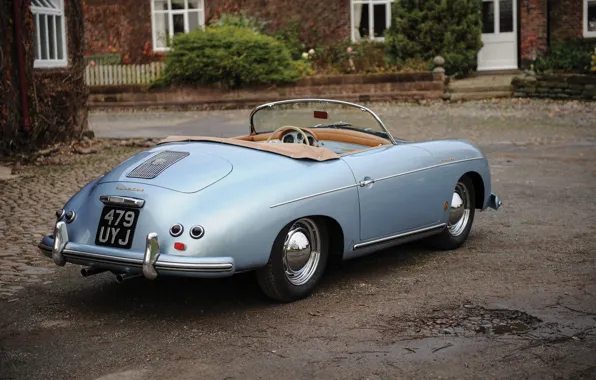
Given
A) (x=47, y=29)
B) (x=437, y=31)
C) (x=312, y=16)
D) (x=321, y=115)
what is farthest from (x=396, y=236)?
(x=312, y=16)

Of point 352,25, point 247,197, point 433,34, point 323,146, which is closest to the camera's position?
point 247,197

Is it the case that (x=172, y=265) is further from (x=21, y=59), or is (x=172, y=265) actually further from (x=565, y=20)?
(x=565, y=20)

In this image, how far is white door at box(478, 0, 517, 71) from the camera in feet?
91.0

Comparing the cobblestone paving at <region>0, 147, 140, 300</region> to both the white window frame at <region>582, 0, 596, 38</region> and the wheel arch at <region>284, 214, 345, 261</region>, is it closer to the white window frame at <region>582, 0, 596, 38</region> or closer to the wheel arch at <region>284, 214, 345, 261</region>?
the wheel arch at <region>284, 214, 345, 261</region>

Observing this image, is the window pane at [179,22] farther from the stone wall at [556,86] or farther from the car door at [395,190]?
the car door at [395,190]

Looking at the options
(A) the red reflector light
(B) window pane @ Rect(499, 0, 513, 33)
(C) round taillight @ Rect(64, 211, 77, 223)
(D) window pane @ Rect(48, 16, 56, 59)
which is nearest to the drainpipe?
(D) window pane @ Rect(48, 16, 56, 59)

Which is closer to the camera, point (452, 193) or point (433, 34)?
point (452, 193)

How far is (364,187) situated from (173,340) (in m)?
1.85

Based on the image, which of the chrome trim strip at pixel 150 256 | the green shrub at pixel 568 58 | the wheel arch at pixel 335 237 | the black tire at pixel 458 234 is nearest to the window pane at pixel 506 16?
the green shrub at pixel 568 58

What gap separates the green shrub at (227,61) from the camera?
2450cm

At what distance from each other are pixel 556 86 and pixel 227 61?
794cm

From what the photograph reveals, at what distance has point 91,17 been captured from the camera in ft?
101

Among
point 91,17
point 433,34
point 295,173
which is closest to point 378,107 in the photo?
point 433,34

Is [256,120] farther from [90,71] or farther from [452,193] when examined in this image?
[90,71]
